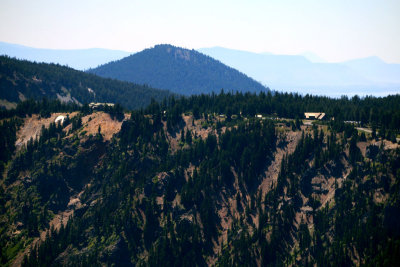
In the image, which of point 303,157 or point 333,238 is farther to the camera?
point 303,157

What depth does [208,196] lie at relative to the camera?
164 meters

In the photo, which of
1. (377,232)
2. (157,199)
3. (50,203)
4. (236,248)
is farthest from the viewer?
(50,203)

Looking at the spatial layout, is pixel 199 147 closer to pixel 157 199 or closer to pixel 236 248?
pixel 157 199

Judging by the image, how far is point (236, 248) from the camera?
477ft

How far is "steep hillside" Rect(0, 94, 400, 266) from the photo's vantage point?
13388cm

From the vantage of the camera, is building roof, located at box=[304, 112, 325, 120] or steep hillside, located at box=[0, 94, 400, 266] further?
building roof, located at box=[304, 112, 325, 120]

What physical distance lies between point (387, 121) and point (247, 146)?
5303cm

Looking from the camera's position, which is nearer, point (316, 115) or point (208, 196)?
point (208, 196)

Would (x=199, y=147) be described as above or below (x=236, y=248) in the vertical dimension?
above

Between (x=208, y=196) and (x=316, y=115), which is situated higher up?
(x=316, y=115)

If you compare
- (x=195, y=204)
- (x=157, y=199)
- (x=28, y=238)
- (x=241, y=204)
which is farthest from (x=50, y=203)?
(x=241, y=204)

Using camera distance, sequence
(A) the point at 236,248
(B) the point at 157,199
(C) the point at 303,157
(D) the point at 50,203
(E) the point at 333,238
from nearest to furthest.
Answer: (E) the point at 333,238, (A) the point at 236,248, (C) the point at 303,157, (B) the point at 157,199, (D) the point at 50,203

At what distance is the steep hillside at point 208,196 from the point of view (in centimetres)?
13388

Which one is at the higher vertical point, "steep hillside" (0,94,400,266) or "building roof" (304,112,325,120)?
"building roof" (304,112,325,120)
